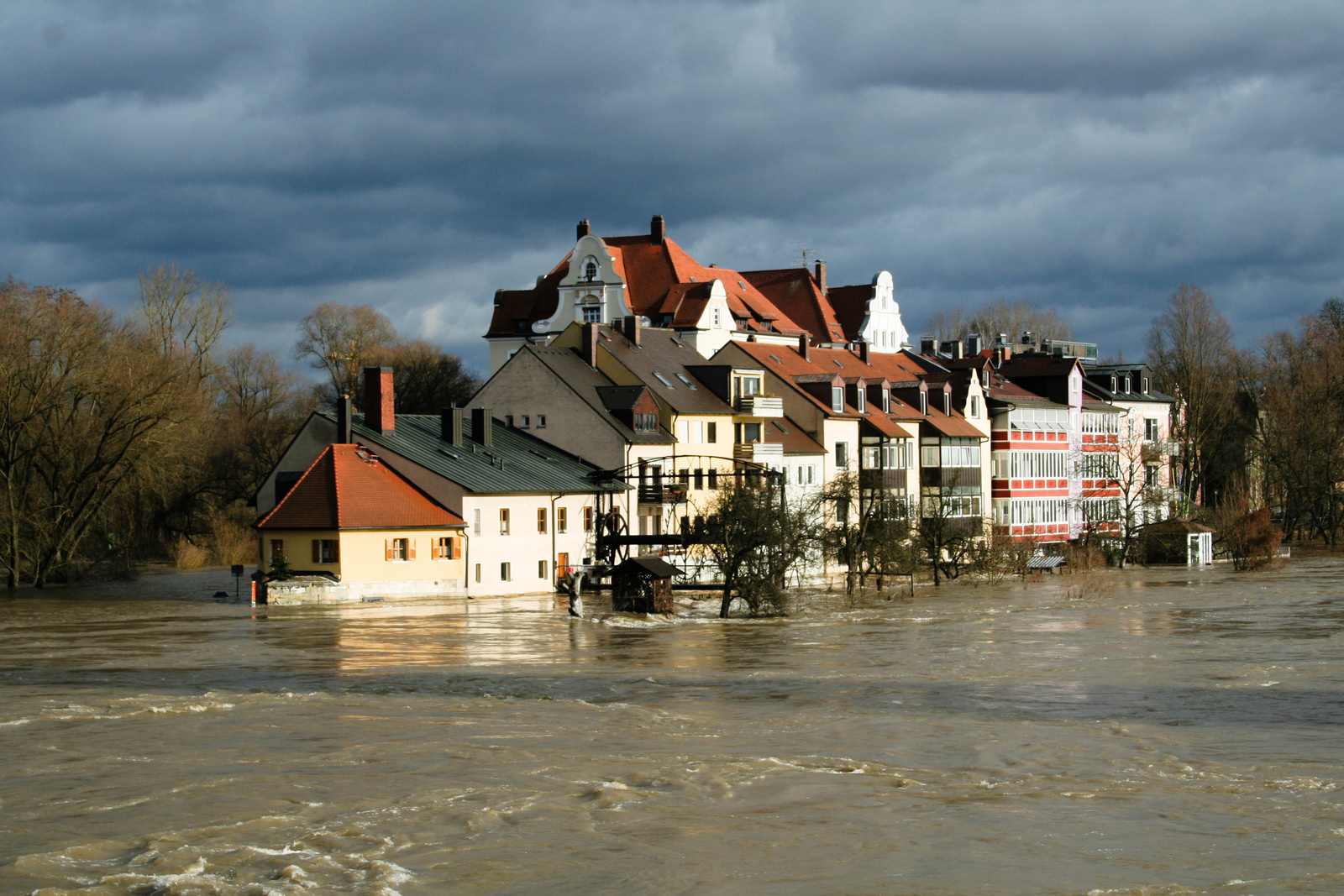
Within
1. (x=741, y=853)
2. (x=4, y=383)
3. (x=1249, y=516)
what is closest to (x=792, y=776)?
(x=741, y=853)

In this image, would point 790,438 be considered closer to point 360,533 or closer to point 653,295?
point 653,295

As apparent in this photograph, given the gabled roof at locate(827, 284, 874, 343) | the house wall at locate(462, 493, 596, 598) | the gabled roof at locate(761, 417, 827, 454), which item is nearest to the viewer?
the house wall at locate(462, 493, 596, 598)

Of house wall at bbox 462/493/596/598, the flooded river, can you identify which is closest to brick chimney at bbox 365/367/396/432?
house wall at bbox 462/493/596/598

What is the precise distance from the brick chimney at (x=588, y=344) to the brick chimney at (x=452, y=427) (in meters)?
9.91

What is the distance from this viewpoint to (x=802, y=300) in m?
109

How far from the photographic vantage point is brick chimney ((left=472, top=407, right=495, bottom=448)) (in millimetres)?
65750

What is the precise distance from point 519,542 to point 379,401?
7.81 metres

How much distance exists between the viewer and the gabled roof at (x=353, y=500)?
2183 inches

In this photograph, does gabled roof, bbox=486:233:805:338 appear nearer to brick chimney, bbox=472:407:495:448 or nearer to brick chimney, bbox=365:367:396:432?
brick chimney, bbox=472:407:495:448

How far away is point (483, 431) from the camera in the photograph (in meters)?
66.0

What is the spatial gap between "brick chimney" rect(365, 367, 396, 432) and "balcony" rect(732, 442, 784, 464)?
1877 centimetres

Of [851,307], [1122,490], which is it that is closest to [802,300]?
[851,307]

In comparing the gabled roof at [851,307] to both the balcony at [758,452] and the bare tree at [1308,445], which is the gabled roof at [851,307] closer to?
the bare tree at [1308,445]

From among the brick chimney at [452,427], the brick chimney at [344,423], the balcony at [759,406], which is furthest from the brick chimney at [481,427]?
the balcony at [759,406]
